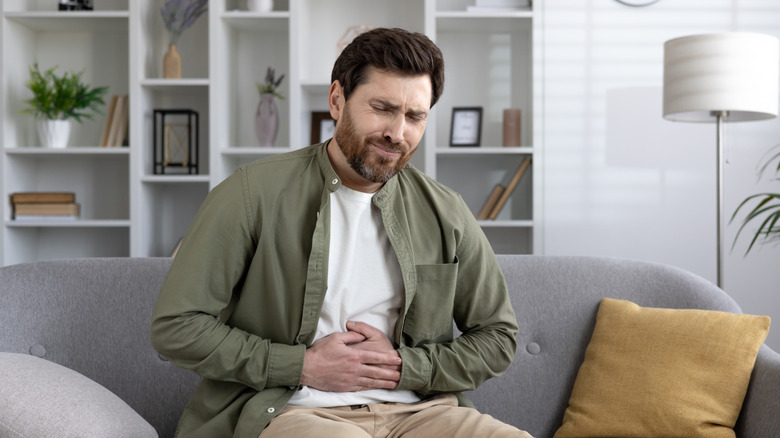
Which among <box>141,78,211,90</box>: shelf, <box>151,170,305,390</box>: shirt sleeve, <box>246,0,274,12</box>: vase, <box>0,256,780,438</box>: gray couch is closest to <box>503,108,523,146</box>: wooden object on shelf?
<box>246,0,274,12</box>: vase

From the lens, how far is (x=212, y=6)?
3.55 metres

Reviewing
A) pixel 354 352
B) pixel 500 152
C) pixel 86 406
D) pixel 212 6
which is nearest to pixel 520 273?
pixel 354 352

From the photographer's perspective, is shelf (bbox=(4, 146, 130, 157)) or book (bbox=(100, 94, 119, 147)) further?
book (bbox=(100, 94, 119, 147))

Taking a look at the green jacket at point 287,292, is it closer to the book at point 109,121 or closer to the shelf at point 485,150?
the shelf at point 485,150

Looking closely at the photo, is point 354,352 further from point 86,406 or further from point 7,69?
point 7,69

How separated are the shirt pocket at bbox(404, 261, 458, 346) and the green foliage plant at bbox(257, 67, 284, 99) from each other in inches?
87.8

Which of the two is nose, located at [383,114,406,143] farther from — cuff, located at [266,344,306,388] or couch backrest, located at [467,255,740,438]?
couch backrest, located at [467,255,740,438]

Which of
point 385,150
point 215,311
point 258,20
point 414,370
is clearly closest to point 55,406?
point 215,311

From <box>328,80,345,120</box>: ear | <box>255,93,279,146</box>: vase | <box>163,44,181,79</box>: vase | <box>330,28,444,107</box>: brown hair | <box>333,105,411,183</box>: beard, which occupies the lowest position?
<box>333,105,411,183</box>: beard

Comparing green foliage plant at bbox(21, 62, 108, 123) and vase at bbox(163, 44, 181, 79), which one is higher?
vase at bbox(163, 44, 181, 79)

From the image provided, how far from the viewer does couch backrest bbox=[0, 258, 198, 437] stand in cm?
193

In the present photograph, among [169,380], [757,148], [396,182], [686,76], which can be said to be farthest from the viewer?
[757,148]

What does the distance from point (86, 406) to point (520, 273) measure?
3.59ft

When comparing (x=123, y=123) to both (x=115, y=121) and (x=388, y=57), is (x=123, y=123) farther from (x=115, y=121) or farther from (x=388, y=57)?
(x=388, y=57)
